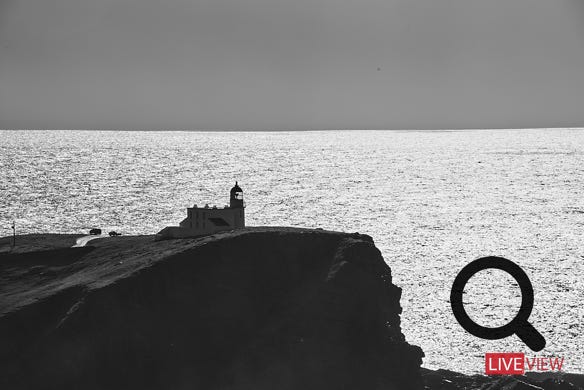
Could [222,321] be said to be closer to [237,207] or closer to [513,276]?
[237,207]

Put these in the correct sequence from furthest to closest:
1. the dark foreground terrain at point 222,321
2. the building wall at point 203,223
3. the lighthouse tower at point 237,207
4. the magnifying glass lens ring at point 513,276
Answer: the lighthouse tower at point 237,207 → the building wall at point 203,223 → the dark foreground terrain at point 222,321 → the magnifying glass lens ring at point 513,276

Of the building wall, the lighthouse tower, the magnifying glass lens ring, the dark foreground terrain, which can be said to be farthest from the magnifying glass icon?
the lighthouse tower

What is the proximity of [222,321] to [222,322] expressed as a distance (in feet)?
0.27

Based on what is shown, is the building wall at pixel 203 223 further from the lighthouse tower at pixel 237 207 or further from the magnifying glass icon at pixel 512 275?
the magnifying glass icon at pixel 512 275

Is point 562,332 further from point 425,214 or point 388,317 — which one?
point 425,214

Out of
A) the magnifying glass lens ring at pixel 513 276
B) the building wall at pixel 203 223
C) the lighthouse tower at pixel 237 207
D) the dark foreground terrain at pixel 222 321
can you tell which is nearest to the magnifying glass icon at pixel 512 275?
the magnifying glass lens ring at pixel 513 276

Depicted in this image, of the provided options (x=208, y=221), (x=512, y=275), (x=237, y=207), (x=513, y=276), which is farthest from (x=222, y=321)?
(x=512, y=275)

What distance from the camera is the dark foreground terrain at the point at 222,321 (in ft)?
183

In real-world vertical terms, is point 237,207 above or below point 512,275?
below

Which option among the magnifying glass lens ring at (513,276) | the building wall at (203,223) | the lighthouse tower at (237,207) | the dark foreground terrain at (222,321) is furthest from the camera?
the lighthouse tower at (237,207)

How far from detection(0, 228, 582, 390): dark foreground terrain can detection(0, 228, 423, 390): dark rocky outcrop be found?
0.28 ft

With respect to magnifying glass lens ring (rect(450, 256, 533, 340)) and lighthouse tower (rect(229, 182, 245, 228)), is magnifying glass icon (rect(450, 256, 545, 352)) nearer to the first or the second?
magnifying glass lens ring (rect(450, 256, 533, 340))

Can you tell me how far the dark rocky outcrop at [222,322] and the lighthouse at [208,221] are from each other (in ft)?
36.0

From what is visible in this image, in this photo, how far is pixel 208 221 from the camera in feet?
256
